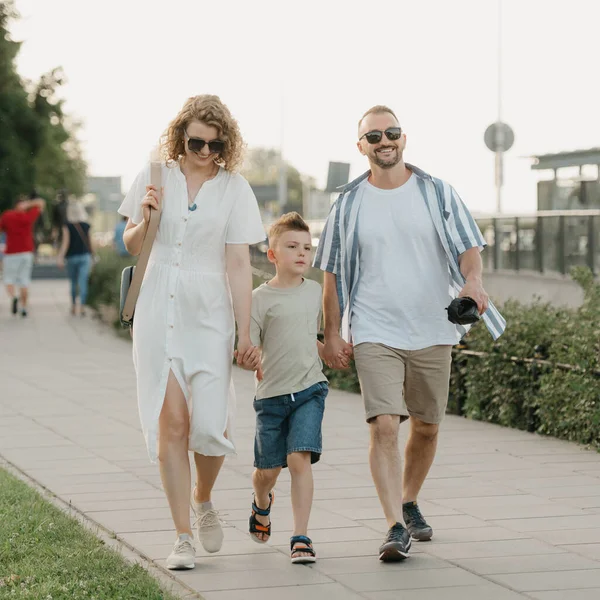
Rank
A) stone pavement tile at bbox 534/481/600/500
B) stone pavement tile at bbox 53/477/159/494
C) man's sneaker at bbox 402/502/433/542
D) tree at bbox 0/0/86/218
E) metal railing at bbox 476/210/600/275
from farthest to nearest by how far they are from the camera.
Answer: tree at bbox 0/0/86/218 < metal railing at bbox 476/210/600/275 < stone pavement tile at bbox 53/477/159/494 < stone pavement tile at bbox 534/481/600/500 < man's sneaker at bbox 402/502/433/542

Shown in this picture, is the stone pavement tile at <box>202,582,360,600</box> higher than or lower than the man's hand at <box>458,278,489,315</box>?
lower

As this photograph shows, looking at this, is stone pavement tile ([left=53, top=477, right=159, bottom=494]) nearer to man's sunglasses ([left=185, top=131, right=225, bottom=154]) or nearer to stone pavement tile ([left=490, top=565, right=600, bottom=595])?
man's sunglasses ([left=185, top=131, right=225, bottom=154])

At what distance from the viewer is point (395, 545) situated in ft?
19.0

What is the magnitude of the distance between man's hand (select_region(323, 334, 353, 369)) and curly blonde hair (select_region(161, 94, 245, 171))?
2.85 ft

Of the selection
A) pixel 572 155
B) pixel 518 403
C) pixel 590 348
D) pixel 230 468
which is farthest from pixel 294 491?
pixel 572 155

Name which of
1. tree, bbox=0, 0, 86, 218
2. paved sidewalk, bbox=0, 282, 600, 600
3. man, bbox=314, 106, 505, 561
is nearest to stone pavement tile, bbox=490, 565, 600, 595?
paved sidewalk, bbox=0, 282, 600, 600

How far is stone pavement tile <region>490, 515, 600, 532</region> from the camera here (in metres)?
6.55

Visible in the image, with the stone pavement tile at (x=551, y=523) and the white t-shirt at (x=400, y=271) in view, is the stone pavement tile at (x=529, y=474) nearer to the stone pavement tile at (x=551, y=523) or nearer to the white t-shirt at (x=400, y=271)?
the stone pavement tile at (x=551, y=523)

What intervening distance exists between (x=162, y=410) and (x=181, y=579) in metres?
0.70

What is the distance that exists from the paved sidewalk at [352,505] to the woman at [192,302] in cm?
49

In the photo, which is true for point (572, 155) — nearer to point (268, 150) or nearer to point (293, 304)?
point (293, 304)

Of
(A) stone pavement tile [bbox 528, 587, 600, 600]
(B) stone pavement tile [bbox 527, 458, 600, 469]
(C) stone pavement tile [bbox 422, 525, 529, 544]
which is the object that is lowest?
(B) stone pavement tile [bbox 527, 458, 600, 469]

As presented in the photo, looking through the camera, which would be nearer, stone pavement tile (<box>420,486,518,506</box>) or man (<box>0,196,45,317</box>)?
stone pavement tile (<box>420,486,518,506</box>)

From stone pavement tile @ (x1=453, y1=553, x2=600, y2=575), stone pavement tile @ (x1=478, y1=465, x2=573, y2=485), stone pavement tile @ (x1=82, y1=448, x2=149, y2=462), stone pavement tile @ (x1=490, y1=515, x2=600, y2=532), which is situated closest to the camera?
stone pavement tile @ (x1=453, y1=553, x2=600, y2=575)
